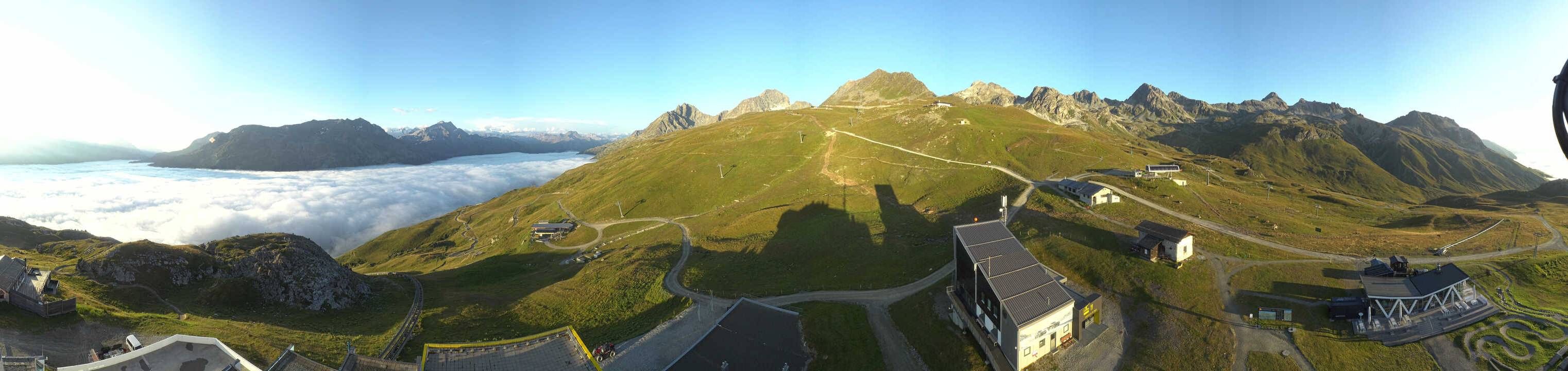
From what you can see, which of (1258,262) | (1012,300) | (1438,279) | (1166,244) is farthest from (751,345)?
(1438,279)

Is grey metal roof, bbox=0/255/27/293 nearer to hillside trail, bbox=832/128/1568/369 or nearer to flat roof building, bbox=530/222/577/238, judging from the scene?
flat roof building, bbox=530/222/577/238

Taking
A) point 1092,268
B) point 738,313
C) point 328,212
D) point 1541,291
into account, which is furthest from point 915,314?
point 328,212

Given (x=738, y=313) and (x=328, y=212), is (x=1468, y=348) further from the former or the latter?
(x=328, y=212)

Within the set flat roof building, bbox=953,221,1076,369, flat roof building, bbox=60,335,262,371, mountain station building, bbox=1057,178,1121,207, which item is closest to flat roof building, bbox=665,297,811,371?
flat roof building, bbox=953,221,1076,369

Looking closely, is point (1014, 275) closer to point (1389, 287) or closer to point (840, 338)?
point (840, 338)

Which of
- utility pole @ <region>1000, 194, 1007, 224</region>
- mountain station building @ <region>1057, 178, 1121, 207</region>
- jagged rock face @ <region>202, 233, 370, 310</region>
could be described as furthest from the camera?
mountain station building @ <region>1057, 178, 1121, 207</region>

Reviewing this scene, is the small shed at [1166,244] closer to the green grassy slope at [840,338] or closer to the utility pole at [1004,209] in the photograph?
the utility pole at [1004,209]

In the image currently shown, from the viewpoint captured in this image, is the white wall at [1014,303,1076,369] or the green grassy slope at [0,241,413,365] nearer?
the green grassy slope at [0,241,413,365]
